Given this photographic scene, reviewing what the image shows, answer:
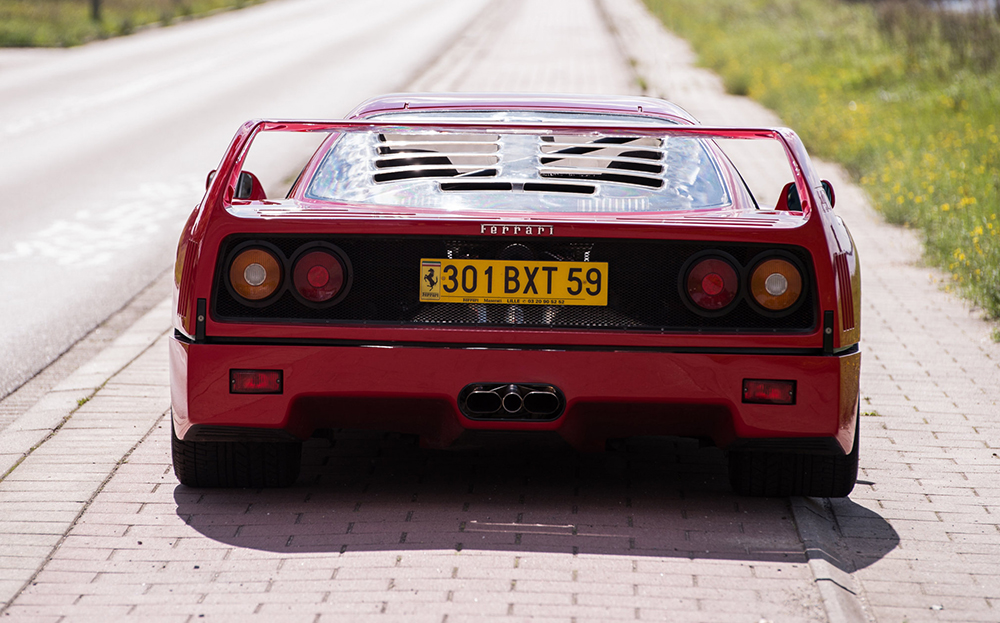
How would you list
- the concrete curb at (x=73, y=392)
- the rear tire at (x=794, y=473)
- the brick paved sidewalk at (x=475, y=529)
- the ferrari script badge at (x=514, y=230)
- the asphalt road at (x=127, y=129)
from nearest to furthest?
the brick paved sidewalk at (x=475, y=529)
the ferrari script badge at (x=514, y=230)
the rear tire at (x=794, y=473)
the concrete curb at (x=73, y=392)
the asphalt road at (x=127, y=129)

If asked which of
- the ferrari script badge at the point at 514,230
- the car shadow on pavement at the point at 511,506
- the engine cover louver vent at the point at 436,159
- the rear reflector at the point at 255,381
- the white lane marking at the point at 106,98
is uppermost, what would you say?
the engine cover louver vent at the point at 436,159

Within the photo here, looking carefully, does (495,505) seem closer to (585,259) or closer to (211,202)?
(585,259)

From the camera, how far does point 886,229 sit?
1058 cm

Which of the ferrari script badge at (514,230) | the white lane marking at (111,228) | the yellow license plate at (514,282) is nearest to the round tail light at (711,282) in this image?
the yellow license plate at (514,282)

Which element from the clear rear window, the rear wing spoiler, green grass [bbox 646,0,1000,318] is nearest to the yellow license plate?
the clear rear window

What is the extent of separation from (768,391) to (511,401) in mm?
793

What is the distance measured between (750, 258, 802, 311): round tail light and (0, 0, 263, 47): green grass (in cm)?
3056

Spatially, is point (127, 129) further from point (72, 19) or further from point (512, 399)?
point (72, 19)

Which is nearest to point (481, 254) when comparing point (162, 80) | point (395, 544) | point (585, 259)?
point (585, 259)

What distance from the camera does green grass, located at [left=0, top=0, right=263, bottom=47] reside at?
103ft

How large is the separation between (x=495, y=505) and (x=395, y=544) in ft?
1.58

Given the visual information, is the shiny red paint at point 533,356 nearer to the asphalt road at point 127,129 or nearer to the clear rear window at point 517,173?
the clear rear window at point 517,173

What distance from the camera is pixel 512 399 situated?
3.82 m

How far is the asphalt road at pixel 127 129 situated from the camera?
829 cm
